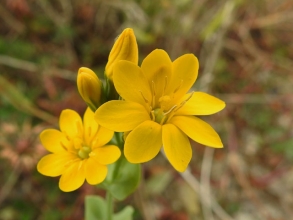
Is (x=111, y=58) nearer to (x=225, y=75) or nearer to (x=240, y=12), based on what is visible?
(x=225, y=75)

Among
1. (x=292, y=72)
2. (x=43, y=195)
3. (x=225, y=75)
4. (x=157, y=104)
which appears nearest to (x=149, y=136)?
(x=157, y=104)

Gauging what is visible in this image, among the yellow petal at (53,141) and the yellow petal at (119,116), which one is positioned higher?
the yellow petal at (119,116)

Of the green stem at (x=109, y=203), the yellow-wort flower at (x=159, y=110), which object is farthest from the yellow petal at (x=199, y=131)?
the green stem at (x=109, y=203)

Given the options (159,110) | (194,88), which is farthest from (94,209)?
(194,88)

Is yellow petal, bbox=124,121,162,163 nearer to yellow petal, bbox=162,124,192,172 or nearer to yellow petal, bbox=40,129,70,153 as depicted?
yellow petal, bbox=162,124,192,172

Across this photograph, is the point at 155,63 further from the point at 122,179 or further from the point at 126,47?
the point at 122,179

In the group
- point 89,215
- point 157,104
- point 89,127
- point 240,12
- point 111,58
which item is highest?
point 111,58

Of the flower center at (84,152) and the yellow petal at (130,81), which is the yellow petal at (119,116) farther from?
the flower center at (84,152)
